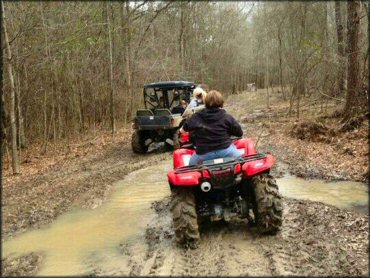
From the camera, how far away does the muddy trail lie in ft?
14.4

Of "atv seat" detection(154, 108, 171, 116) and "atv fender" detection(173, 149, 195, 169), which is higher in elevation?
"atv seat" detection(154, 108, 171, 116)

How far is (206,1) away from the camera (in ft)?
102

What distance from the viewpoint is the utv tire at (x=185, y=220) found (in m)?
4.84

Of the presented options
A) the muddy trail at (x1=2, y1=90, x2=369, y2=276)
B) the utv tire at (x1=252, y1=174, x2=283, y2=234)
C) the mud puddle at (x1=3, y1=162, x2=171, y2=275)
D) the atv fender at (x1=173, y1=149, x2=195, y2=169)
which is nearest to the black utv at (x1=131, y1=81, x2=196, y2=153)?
the muddy trail at (x1=2, y1=90, x2=369, y2=276)

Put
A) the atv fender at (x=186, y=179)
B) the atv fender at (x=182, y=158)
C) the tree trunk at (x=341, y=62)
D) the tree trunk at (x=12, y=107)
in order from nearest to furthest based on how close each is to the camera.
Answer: the atv fender at (x=186, y=179) → the atv fender at (x=182, y=158) → the tree trunk at (x=12, y=107) → the tree trunk at (x=341, y=62)

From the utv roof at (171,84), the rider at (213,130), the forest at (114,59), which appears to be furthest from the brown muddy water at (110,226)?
the utv roof at (171,84)

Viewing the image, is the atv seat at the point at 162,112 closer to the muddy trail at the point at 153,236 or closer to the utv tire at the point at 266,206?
the muddy trail at the point at 153,236


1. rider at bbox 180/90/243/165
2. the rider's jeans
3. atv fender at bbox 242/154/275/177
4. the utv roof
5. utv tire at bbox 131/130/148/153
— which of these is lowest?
utv tire at bbox 131/130/148/153

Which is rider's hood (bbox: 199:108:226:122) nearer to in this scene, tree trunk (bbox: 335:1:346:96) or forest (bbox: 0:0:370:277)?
forest (bbox: 0:0:370:277)

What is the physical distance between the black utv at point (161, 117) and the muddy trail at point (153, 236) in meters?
3.26

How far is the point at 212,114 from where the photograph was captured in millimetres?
5113

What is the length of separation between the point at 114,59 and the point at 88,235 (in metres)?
13.8

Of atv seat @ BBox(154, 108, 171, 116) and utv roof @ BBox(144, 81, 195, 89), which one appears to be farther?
utv roof @ BBox(144, 81, 195, 89)

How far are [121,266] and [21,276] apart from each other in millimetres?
999
